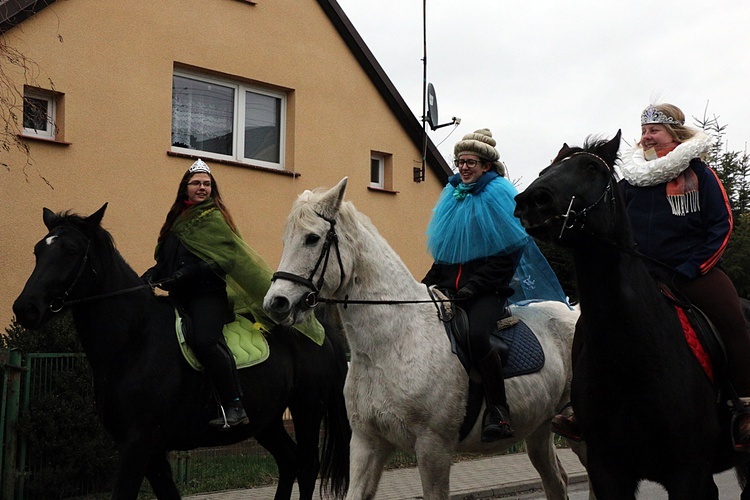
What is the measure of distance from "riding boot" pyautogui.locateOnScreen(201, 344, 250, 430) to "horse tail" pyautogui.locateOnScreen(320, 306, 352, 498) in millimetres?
1323

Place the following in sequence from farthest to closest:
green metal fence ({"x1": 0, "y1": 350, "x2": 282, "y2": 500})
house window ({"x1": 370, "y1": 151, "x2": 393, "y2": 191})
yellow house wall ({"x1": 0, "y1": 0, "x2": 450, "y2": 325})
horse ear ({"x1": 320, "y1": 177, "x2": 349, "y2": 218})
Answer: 1. house window ({"x1": 370, "y1": 151, "x2": 393, "y2": 191})
2. yellow house wall ({"x1": 0, "y1": 0, "x2": 450, "y2": 325})
3. green metal fence ({"x1": 0, "y1": 350, "x2": 282, "y2": 500})
4. horse ear ({"x1": 320, "y1": 177, "x2": 349, "y2": 218})

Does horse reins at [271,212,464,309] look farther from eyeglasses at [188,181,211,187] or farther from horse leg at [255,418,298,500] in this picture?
horse leg at [255,418,298,500]

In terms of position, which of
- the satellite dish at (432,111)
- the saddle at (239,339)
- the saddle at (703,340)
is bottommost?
the saddle at (239,339)

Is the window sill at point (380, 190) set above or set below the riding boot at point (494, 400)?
above

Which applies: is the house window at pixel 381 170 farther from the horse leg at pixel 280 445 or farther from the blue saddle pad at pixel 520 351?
the blue saddle pad at pixel 520 351

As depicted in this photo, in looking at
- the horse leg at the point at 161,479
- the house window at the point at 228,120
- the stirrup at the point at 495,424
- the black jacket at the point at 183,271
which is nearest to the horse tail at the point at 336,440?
the horse leg at the point at 161,479

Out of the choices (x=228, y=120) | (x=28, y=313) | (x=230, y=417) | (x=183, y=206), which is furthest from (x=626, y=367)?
(x=228, y=120)

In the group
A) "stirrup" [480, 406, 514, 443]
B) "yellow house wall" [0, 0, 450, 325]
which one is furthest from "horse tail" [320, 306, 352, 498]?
"yellow house wall" [0, 0, 450, 325]

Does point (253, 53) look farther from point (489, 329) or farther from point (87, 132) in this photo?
point (489, 329)

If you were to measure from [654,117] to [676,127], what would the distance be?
15cm

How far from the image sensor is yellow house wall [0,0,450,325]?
10.4m

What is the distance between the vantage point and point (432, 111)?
49.9 ft

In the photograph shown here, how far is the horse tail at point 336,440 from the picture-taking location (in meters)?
7.34

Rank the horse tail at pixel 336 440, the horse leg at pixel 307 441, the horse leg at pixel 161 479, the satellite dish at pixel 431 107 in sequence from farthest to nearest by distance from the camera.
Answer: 1. the satellite dish at pixel 431 107
2. the horse tail at pixel 336 440
3. the horse leg at pixel 307 441
4. the horse leg at pixel 161 479
